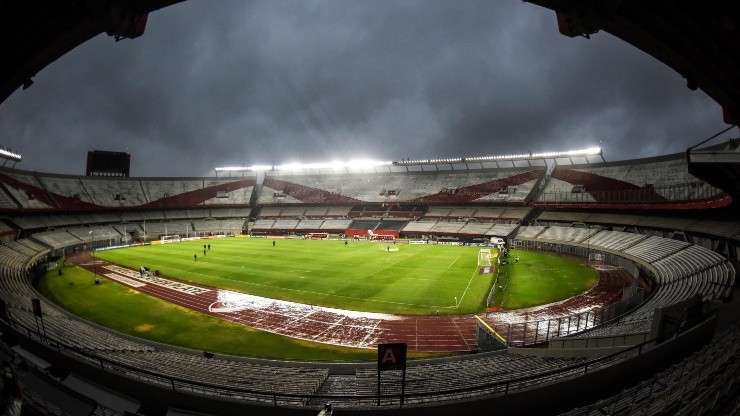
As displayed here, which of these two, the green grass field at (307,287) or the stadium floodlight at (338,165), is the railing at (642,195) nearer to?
the green grass field at (307,287)

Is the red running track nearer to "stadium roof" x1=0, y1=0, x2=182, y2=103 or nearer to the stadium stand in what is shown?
"stadium roof" x1=0, y1=0, x2=182, y2=103

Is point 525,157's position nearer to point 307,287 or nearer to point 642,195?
point 642,195

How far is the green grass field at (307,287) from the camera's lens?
60.7 feet

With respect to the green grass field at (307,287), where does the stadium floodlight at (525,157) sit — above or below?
above

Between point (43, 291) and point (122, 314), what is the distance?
1078 centimetres

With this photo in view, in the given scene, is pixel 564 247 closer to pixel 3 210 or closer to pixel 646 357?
pixel 646 357

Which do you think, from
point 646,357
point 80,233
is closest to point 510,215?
point 646,357

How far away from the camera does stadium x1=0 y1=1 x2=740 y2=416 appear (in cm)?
770

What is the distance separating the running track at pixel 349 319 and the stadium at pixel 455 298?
158 millimetres

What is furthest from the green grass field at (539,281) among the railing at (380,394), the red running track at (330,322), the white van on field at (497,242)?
the railing at (380,394)

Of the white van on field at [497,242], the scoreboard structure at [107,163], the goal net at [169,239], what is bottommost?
the goal net at [169,239]

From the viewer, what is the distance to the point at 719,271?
64.5 feet

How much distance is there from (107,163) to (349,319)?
241ft

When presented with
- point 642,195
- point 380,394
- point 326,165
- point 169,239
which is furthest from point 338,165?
point 380,394
